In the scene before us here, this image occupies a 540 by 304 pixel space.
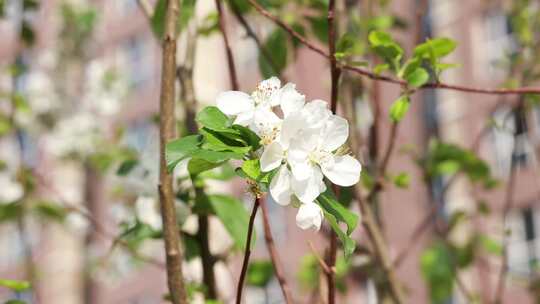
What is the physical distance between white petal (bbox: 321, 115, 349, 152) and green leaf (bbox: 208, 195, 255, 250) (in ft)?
1.23

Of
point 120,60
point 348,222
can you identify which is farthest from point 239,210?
point 120,60

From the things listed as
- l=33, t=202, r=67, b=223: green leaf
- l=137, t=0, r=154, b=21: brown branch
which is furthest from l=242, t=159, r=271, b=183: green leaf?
l=33, t=202, r=67, b=223: green leaf

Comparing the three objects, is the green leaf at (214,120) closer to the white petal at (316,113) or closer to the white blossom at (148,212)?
the white petal at (316,113)

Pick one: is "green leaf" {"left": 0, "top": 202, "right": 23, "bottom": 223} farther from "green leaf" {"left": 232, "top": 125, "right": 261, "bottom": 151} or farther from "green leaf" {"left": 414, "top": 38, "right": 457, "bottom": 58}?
"green leaf" {"left": 232, "top": 125, "right": 261, "bottom": 151}

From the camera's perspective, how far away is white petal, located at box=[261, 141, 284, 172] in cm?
82

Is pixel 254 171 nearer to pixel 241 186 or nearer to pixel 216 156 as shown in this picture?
pixel 216 156

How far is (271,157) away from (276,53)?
78cm

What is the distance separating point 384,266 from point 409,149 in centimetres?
57

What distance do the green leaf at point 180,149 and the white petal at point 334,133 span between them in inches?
4.5

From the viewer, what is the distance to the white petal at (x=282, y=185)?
826 mm

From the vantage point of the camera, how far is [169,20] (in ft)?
Answer: 3.50

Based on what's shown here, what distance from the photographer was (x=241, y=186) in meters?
11.8

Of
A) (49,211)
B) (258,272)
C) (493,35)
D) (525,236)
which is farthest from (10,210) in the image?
(493,35)

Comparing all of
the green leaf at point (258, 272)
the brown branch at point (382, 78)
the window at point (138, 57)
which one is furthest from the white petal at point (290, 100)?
the window at point (138, 57)
